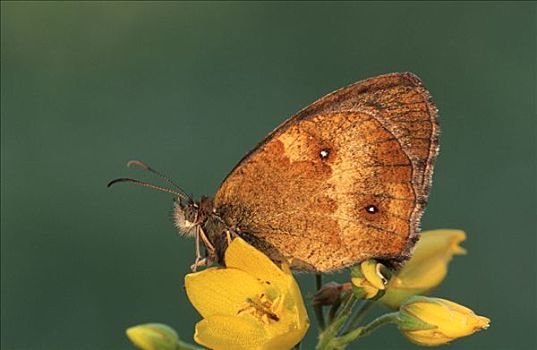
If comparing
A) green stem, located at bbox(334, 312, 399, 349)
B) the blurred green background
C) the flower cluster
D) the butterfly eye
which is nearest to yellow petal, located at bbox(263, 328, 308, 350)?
the flower cluster

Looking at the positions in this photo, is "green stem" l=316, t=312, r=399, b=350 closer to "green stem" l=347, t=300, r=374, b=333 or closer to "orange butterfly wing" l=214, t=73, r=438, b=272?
"green stem" l=347, t=300, r=374, b=333

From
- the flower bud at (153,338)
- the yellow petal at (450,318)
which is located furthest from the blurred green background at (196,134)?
the yellow petal at (450,318)

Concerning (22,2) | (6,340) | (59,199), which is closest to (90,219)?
(59,199)

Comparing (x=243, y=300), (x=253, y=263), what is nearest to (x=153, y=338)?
(x=243, y=300)

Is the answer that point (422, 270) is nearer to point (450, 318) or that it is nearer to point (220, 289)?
point (450, 318)

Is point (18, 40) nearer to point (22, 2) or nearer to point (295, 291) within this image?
point (22, 2)
